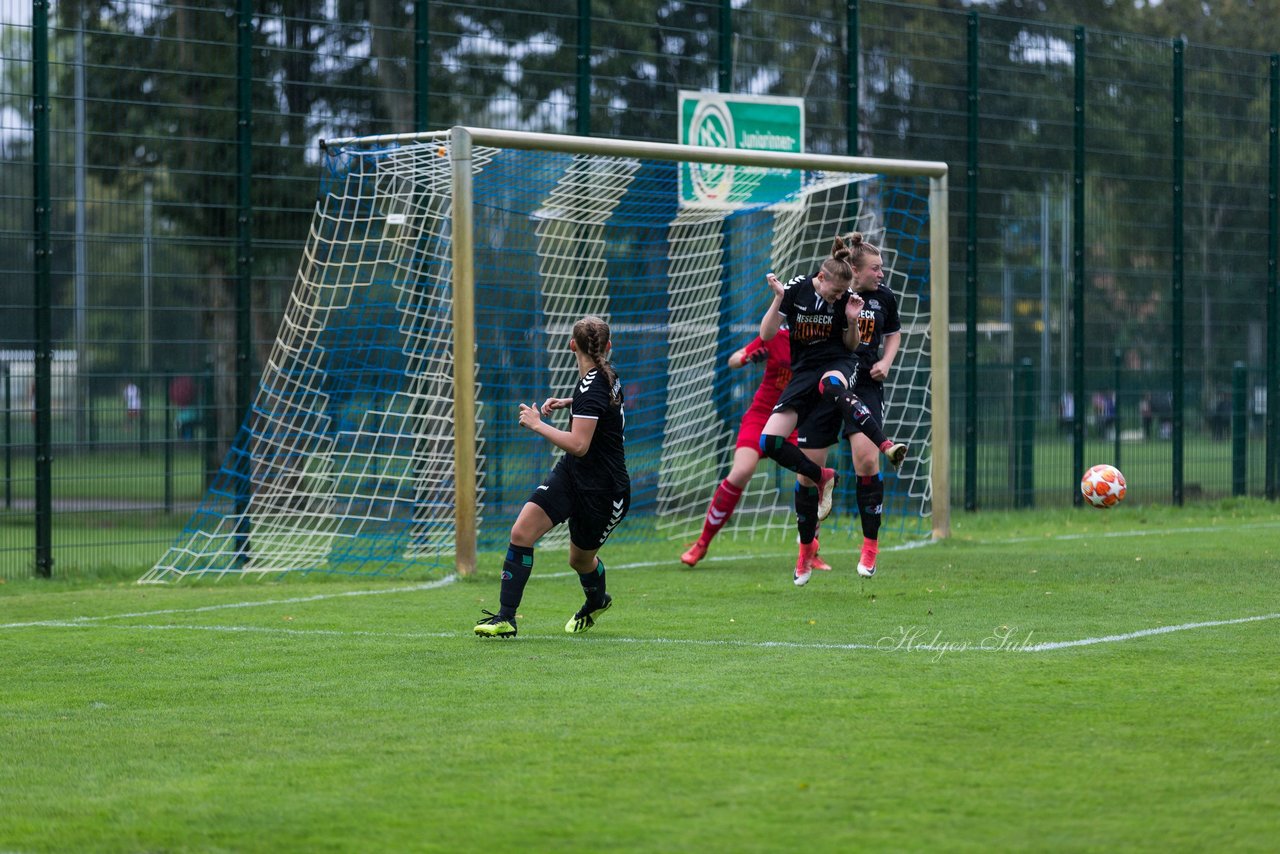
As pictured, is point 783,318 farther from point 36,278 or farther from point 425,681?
point 36,278

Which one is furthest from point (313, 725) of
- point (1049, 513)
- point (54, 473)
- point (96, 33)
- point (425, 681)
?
point (1049, 513)

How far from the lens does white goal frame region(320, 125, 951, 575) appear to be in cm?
1160

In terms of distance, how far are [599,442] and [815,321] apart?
2.72 metres

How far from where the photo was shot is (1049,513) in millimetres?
17703

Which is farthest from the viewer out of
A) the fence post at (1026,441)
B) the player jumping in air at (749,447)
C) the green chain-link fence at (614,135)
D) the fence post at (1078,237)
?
the fence post at (1078,237)

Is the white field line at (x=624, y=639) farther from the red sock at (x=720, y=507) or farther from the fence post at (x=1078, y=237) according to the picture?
the fence post at (x=1078, y=237)

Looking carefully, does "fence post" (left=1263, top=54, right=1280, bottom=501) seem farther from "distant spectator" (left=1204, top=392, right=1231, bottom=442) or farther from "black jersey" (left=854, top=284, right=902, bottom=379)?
"black jersey" (left=854, top=284, right=902, bottom=379)

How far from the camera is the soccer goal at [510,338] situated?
12.6 meters

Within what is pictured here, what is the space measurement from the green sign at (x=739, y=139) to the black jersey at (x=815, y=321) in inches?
145

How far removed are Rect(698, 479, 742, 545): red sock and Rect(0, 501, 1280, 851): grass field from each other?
131cm

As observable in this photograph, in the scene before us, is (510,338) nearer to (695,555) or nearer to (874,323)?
(695,555)

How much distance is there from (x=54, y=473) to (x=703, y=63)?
7293mm

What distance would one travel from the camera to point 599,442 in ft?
28.7

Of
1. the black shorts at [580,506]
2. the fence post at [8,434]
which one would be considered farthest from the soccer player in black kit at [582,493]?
the fence post at [8,434]
